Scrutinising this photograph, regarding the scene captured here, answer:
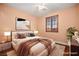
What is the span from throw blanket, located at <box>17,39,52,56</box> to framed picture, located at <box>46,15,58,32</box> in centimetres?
21

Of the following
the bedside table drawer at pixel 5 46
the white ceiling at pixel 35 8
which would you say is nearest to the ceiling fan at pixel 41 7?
the white ceiling at pixel 35 8

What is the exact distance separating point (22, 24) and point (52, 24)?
1.71 ft

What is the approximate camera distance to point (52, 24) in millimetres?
2000

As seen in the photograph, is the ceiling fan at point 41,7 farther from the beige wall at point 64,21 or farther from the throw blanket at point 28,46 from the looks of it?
the throw blanket at point 28,46

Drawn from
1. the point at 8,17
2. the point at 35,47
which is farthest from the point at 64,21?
the point at 8,17

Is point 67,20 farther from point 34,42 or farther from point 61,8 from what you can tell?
point 34,42

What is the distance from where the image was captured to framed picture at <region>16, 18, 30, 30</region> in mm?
1956

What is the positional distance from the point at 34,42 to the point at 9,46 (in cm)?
42

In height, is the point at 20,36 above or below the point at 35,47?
above

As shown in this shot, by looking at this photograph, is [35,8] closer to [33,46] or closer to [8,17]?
[8,17]

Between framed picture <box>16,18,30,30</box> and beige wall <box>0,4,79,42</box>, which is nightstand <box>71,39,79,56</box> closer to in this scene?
beige wall <box>0,4,79,42</box>

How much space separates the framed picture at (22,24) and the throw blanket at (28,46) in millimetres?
255

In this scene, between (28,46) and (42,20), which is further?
(42,20)

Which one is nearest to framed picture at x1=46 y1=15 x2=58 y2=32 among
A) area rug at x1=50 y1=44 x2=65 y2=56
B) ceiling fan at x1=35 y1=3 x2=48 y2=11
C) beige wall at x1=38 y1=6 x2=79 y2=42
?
beige wall at x1=38 y1=6 x2=79 y2=42
